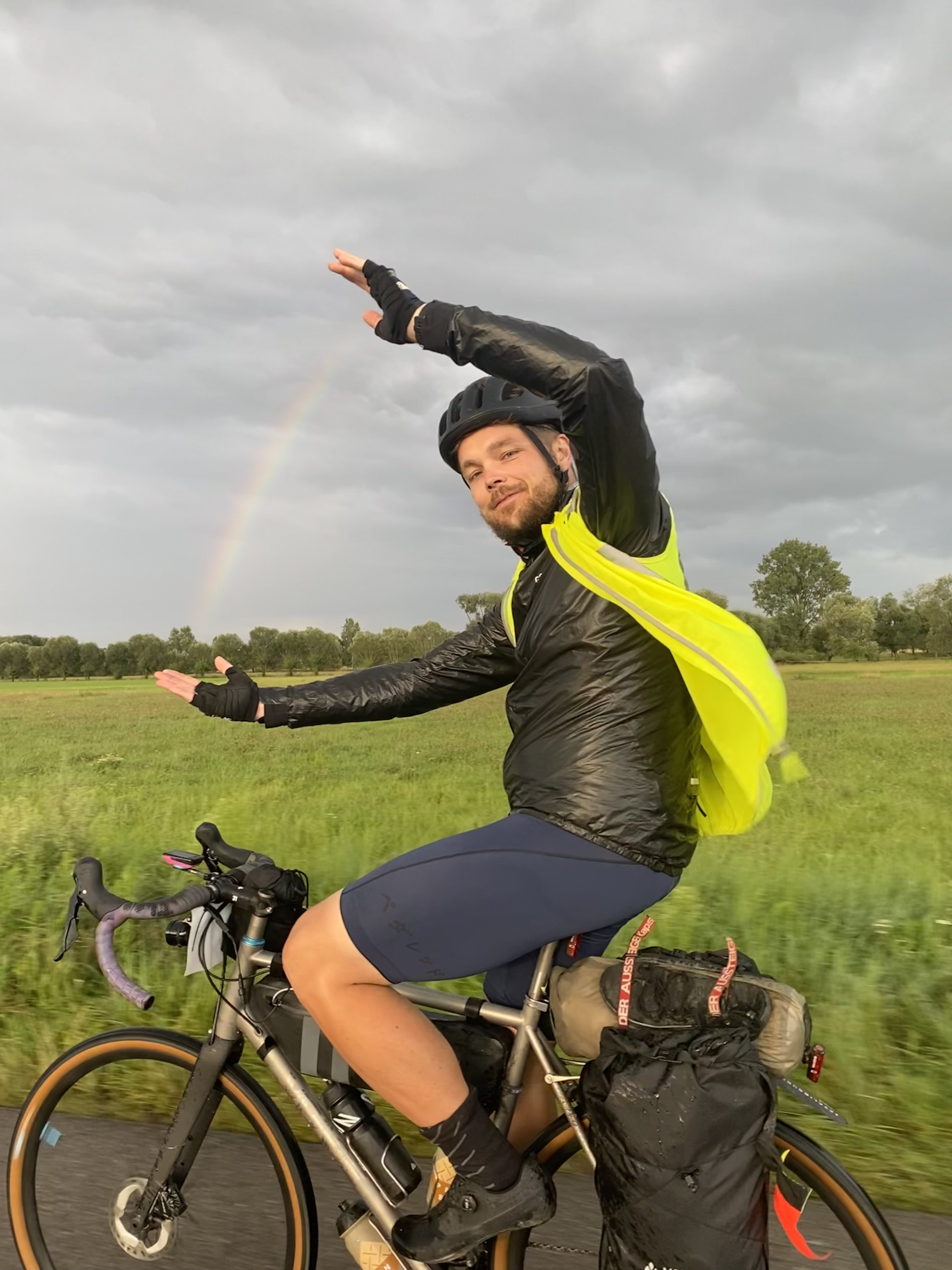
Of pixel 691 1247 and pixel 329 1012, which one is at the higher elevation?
pixel 329 1012

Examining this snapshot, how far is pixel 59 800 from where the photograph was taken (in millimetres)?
9430

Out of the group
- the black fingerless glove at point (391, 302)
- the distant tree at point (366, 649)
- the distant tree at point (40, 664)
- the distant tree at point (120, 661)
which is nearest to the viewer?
the black fingerless glove at point (391, 302)

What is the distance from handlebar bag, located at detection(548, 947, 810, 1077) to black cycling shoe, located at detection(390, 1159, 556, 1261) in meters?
0.34

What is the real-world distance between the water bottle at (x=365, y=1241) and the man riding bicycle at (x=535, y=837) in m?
0.09

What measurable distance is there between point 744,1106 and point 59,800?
9222mm

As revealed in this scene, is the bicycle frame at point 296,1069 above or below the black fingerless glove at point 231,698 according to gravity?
below

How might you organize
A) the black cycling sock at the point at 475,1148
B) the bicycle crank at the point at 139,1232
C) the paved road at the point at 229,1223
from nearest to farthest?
the black cycling sock at the point at 475,1148 < the bicycle crank at the point at 139,1232 < the paved road at the point at 229,1223

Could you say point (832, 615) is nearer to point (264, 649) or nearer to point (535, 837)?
point (264, 649)

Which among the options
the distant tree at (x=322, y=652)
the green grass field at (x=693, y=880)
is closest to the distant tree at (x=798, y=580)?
the distant tree at (x=322, y=652)

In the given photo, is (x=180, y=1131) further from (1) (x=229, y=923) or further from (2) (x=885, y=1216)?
(2) (x=885, y=1216)

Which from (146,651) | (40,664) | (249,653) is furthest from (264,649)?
(40,664)

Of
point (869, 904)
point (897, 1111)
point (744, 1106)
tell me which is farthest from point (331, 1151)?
point (869, 904)

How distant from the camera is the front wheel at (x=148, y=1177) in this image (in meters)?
2.30

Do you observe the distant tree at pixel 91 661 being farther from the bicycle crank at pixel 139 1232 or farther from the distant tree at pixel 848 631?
the bicycle crank at pixel 139 1232
